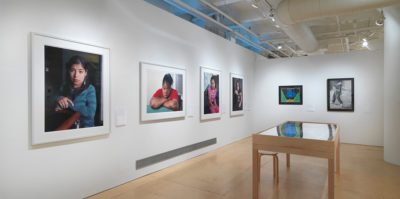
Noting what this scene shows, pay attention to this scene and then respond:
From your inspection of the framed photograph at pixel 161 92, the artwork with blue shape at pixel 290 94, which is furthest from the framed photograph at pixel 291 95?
the framed photograph at pixel 161 92

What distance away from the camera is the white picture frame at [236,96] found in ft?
23.2

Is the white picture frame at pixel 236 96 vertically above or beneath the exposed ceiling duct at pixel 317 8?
beneath

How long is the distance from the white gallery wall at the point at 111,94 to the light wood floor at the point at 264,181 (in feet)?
1.21

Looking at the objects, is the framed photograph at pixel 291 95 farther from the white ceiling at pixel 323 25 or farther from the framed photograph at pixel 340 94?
the white ceiling at pixel 323 25

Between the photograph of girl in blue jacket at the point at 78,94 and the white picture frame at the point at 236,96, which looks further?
the white picture frame at the point at 236,96

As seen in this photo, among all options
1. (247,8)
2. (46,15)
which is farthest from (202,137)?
(46,15)

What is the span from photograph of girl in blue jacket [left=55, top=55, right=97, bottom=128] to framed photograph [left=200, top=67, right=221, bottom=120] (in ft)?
9.32

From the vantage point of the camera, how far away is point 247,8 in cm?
601

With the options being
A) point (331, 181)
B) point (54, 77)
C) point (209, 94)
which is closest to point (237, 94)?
point (209, 94)

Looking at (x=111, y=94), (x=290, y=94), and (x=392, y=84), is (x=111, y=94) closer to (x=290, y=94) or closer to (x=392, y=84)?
(x=392, y=84)

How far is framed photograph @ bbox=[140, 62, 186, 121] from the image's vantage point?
13.5ft

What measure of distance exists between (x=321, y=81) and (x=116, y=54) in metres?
6.54

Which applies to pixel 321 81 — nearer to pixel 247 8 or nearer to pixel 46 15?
pixel 247 8

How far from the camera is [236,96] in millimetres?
7305
